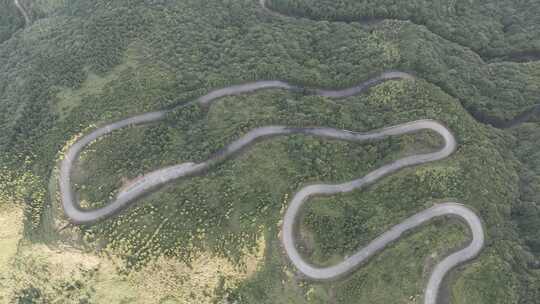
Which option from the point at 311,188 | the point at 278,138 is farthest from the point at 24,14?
the point at 311,188

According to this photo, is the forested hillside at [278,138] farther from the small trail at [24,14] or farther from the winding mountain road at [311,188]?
the small trail at [24,14]

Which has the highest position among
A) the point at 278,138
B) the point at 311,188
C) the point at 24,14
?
the point at 24,14

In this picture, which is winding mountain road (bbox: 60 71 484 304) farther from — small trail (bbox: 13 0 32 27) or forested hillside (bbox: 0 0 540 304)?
small trail (bbox: 13 0 32 27)

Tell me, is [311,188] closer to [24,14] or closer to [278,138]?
[278,138]

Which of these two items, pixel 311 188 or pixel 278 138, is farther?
pixel 278 138

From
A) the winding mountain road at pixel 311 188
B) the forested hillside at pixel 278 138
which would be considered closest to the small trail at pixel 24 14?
the forested hillside at pixel 278 138

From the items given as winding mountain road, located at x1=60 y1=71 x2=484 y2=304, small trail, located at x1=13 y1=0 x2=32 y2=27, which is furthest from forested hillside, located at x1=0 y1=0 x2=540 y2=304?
small trail, located at x1=13 y1=0 x2=32 y2=27
